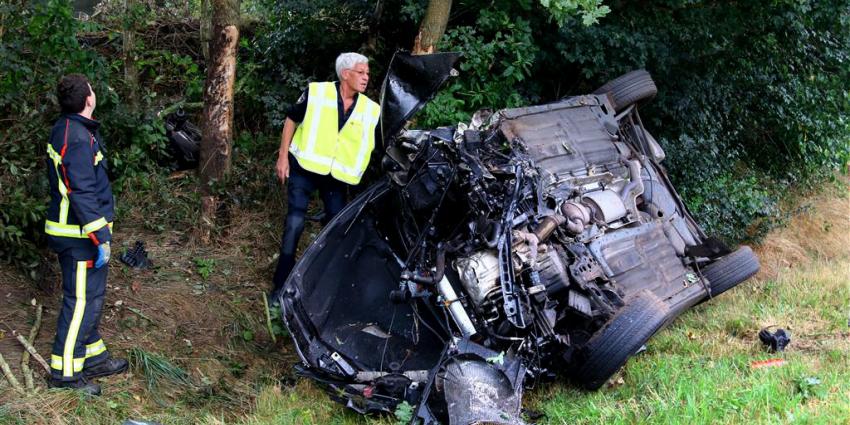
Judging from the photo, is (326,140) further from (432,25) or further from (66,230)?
(66,230)

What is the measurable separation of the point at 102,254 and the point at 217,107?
1930mm

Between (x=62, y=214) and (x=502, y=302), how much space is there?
2454mm

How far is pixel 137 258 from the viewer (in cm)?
544

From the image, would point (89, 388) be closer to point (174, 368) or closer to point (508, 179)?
point (174, 368)

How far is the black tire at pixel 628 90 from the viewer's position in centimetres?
596

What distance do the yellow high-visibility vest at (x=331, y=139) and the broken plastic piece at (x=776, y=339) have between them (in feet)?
9.13

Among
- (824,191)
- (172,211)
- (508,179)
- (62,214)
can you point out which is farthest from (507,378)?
(824,191)

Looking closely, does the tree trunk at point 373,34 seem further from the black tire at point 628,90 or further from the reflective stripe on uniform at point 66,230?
the reflective stripe on uniform at point 66,230

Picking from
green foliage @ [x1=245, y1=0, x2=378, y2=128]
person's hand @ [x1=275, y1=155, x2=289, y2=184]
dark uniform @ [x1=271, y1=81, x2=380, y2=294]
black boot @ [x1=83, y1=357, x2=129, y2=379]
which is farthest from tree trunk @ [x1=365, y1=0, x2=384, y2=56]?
black boot @ [x1=83, y1=357, x2=129, y2=379]

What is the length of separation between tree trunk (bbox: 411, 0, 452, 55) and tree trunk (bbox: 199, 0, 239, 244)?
143 cm

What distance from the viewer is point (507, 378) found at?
3.92m

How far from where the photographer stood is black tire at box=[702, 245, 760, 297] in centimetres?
515

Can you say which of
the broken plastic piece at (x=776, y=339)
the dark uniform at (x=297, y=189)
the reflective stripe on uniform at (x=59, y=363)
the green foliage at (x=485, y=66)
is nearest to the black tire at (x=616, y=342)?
the broken plastic piece at (x=776, y=339)

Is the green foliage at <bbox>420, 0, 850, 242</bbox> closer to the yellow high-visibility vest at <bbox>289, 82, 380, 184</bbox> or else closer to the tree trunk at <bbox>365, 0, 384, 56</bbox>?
the tree trunk at <bbox>365, 0, 384, 56</bbox>
